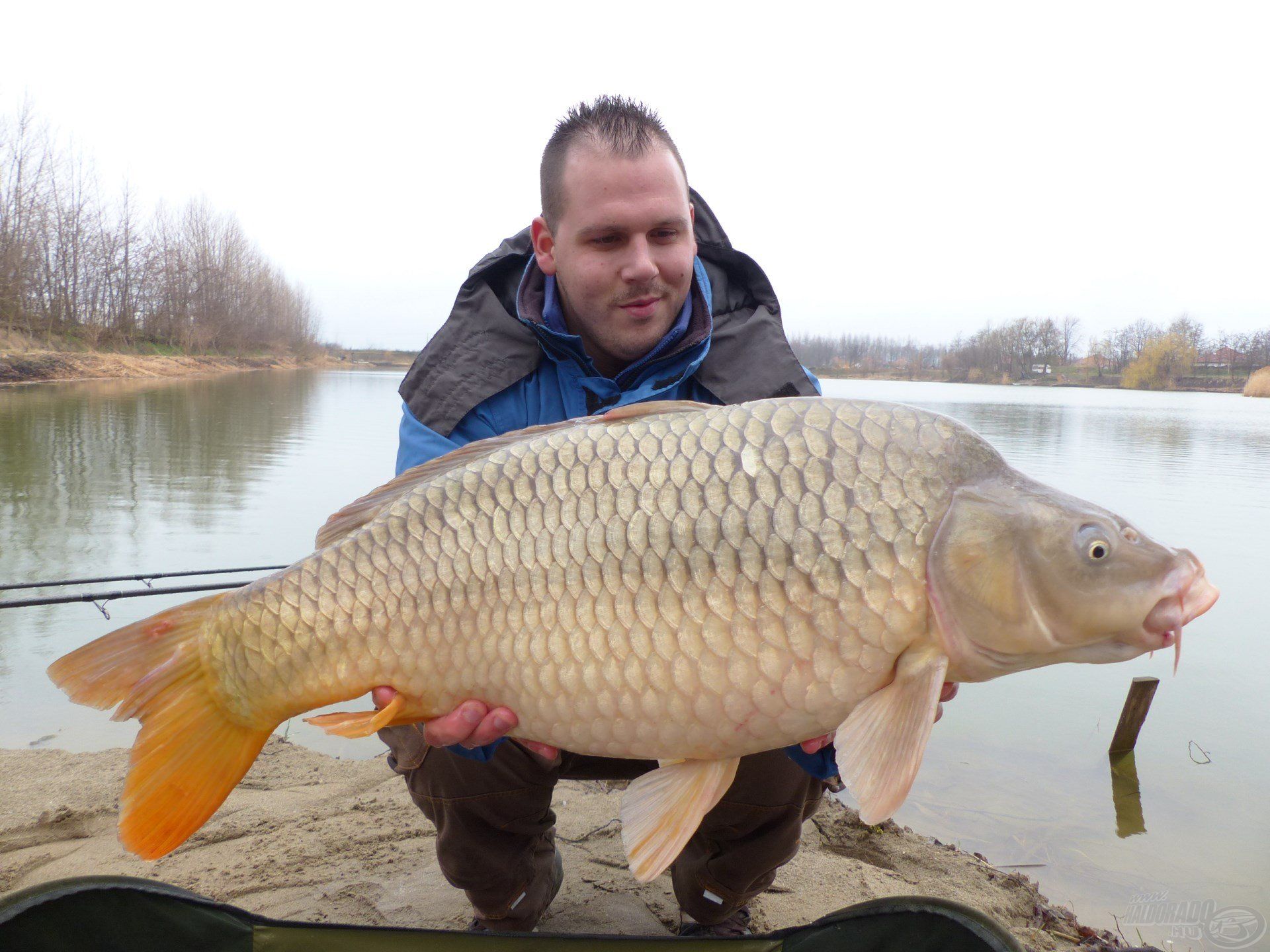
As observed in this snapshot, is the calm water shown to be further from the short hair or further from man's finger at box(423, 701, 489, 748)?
the short hair

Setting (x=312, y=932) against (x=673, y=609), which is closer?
(x=673, y=609)

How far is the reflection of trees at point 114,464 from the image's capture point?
16.8 feet

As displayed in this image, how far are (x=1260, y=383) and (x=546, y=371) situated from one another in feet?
121

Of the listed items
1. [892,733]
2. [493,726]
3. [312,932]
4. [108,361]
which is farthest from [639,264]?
[108,361]

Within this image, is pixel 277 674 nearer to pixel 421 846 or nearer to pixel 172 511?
pixel 421 846

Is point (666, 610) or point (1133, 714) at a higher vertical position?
point (666, 610)

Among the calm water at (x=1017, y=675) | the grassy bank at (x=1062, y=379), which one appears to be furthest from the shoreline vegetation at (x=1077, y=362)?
the calm water at (x=1017, y=675)

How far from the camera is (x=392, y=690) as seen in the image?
1.20 meters

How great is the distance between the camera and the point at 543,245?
74.8 inches

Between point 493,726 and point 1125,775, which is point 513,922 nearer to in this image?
point 493,726

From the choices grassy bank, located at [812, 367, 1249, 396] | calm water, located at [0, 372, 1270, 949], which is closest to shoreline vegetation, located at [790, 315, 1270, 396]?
grassy bank, located at [812, 367, 1249, 396]

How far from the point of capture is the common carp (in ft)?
3.24

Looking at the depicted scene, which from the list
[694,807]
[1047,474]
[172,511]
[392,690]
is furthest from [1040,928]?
[1047,474]

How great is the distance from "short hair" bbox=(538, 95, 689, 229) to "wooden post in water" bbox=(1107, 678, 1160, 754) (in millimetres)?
2423
